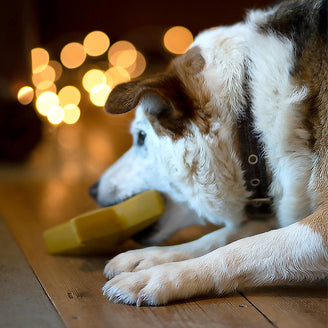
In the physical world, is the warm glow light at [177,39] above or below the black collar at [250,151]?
above

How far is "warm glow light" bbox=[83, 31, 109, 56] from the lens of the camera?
231 inches

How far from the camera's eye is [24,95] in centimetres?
357

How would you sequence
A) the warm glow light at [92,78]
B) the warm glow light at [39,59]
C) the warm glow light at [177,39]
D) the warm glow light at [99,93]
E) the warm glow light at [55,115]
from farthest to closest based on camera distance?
1. the warm glow light at [177,39]
2. the warm glow light at [92,78]
3. the warm glow light at [99,93]
4. the warm glow light at [39,59]
5. the warm glow light at [55,115]

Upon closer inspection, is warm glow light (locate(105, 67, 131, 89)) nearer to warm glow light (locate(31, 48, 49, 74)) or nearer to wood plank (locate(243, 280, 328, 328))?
warm glow light (locate(31, 48, 49, 74))

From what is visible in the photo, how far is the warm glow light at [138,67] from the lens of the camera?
5.74 metres

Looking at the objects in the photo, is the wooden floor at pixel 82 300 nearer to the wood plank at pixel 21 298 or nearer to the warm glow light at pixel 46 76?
the wood plank at pixel 21 298

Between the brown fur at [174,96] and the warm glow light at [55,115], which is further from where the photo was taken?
the warm glow light at [55,115]

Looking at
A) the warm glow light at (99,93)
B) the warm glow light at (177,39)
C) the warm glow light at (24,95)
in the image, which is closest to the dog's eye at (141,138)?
the warm glow light at (24,95)

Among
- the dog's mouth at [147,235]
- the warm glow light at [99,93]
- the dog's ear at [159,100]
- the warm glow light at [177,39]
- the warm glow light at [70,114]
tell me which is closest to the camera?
the dog's ear at [159,100]

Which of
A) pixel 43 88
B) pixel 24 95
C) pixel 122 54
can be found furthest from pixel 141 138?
pixel 122 54

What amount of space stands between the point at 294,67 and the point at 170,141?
1.47ft

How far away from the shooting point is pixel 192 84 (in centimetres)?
159

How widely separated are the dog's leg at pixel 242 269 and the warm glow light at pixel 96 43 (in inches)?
189

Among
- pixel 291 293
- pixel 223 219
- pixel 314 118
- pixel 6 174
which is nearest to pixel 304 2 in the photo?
pixel 314 118
